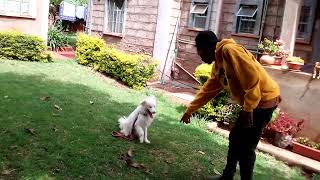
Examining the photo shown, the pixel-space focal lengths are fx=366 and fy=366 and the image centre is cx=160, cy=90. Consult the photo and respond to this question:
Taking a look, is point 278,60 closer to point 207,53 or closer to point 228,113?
point 228,113

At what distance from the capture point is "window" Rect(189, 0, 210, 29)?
12259mm

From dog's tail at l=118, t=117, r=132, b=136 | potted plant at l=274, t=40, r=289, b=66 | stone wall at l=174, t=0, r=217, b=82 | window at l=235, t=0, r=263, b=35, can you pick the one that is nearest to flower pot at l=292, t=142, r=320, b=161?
potted plant at l=274, t=40, r=289, b=66

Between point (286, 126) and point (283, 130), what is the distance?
14 centimetres

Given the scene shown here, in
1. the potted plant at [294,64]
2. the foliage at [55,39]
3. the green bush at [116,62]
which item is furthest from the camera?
the foliage at [55,39]

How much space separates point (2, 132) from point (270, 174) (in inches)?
162

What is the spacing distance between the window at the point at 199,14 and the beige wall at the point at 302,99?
513 cm

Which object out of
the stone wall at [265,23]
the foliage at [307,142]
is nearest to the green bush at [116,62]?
the stone wall at [265,23]

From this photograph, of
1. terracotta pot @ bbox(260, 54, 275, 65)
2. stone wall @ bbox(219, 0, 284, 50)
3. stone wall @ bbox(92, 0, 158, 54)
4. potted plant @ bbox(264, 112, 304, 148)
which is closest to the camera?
potted plant @ bbox(264, 112, 304, 148)

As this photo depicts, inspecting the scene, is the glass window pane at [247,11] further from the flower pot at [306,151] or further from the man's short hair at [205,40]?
the man's short hair at [205,40]

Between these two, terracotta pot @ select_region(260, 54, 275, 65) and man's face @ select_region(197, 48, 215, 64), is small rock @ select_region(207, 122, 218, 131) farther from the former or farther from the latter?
man's face @ select_region(197, 48, 215, 64)

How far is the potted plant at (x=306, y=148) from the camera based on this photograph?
6516mm

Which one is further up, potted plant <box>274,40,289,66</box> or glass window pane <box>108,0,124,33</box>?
glass window pane <box>108,0,124,33</box>

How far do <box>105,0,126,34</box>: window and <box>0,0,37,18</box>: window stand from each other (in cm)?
293

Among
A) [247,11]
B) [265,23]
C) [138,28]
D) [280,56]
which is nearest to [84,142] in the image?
[280,56]
